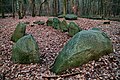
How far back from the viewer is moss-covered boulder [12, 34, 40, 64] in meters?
Result: 9.87

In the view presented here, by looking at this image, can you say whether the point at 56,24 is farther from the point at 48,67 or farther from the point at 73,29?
the point at 48,67

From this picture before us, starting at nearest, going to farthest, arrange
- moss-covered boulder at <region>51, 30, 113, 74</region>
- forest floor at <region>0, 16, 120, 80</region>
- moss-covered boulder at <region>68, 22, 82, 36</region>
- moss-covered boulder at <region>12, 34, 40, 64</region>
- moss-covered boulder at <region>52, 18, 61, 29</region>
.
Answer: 1. forest floor at <region>0, 16, 120, 80</region>
2. moss-covered boulder at <region>51, 30, 113, 74</region>
3. moss-covered boulder at <region>12, 34, 40, 64</region>
4. moss-covered boulder at <region>68, 22, 82, 36</region>
5. moss-covered boulder at <region>52, 18, 61, 29</region>

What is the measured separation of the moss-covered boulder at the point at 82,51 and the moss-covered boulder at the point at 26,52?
123 cm

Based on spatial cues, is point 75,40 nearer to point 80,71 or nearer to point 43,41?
point 80,71

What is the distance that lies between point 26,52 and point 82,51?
9.20 ft

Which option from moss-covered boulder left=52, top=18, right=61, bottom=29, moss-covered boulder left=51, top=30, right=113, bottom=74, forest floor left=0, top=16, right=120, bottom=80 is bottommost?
forest floor left=0, top=16, right=120, bottom=80

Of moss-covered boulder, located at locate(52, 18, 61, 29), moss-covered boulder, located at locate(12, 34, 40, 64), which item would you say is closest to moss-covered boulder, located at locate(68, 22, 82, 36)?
moss-covered boulder, located at locate(52, 18, 61, 29)

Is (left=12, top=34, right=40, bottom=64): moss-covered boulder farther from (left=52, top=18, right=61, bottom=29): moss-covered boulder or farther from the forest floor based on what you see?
(left=52, top=18, right=61, bottom=29): moss-covered boulder

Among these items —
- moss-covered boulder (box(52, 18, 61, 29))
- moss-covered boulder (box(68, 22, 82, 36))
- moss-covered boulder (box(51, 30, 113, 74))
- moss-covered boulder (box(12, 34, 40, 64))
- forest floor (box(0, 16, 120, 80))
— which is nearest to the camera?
forest floor (box(0, 16, 120, 80))

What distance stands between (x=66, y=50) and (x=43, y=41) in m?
4.42

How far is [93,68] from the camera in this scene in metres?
8.50

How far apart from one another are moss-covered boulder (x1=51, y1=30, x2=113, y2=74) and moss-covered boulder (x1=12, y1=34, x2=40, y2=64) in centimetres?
123

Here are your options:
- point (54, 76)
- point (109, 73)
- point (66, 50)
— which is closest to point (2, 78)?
point (54, 76)

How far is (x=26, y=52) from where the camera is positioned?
32.4ft
